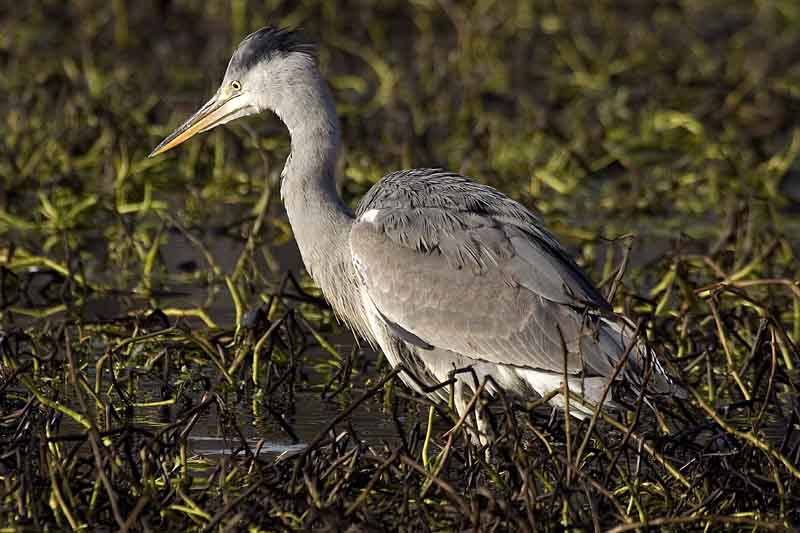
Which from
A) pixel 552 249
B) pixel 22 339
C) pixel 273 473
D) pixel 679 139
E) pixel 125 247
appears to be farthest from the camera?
pixel 679 139

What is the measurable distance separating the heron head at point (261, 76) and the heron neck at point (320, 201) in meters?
0.08

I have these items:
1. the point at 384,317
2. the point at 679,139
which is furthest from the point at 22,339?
the point at 679,139

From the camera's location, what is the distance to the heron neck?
20.1 ft

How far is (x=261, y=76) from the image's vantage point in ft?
21.2

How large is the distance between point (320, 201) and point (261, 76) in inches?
25.8

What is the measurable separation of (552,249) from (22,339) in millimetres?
2179

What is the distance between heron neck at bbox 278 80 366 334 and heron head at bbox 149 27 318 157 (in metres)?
0.08

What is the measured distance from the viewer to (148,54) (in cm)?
1287

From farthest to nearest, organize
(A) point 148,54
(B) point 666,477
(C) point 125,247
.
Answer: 1. (A) point 148,54
2. (C) point 125,247
3. (B) point 666,477

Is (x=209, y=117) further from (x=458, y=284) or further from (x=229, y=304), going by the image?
(x=229, y=304)

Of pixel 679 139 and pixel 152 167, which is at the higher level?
pixel 152 167

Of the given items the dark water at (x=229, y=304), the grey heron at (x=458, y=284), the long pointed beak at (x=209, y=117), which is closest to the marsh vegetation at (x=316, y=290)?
the dark water at (x=229, y=304)

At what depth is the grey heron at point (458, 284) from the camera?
18.9ft

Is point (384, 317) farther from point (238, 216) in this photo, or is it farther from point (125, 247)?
point (238, 216)
